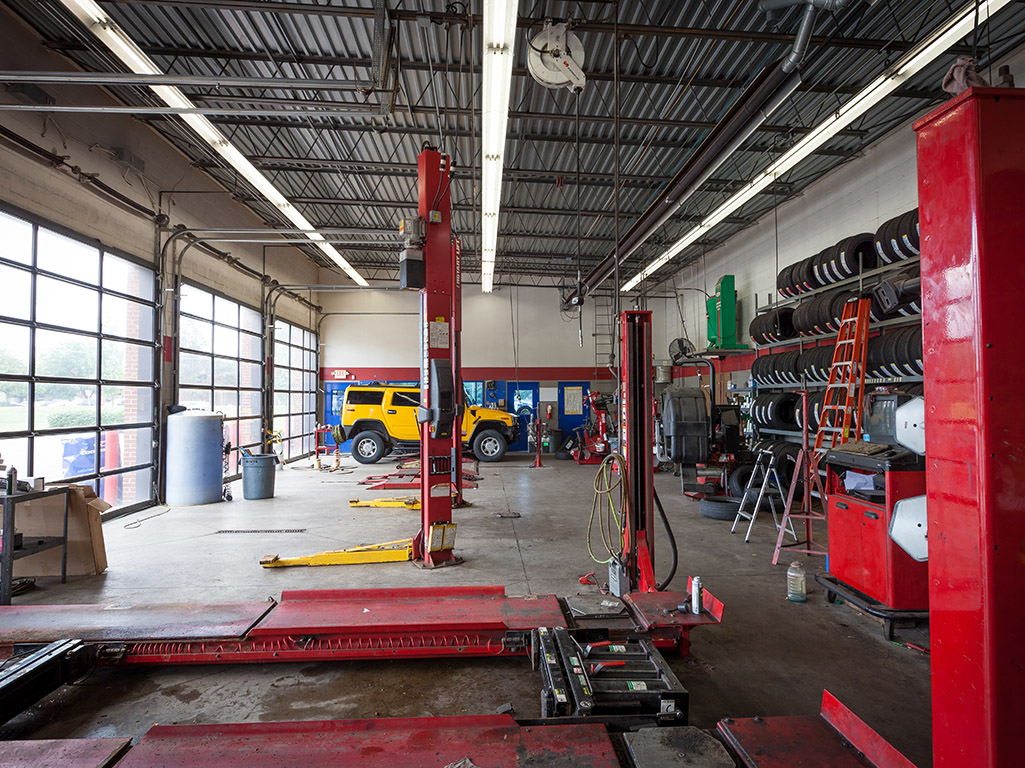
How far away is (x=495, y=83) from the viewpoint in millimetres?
4371

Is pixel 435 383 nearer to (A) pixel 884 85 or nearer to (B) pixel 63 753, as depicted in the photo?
(B) pixel 63 753

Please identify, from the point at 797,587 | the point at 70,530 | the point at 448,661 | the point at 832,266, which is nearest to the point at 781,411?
the point at 832,266

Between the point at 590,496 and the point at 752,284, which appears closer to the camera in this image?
the point at 590,496

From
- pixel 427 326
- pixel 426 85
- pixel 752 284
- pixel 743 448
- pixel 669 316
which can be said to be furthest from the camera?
pixel 669 316

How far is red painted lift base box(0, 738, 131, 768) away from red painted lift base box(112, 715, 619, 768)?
72 millimetres

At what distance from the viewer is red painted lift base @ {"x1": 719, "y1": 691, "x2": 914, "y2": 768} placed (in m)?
1.70

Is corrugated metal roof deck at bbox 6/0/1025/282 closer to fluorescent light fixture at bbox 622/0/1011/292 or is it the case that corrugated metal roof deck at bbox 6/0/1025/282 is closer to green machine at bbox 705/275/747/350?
fluorescent light fixture at bbox 622/0/1011/292

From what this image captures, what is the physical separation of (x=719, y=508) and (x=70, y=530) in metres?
7.13

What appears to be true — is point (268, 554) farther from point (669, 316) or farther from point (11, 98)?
point (669, 316)

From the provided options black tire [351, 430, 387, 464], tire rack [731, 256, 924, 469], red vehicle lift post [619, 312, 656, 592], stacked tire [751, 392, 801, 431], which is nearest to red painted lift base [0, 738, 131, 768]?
red vehicle lift post [619, 312, 656, 592]

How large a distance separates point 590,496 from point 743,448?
10.2 ft

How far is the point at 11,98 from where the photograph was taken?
16.6 feet

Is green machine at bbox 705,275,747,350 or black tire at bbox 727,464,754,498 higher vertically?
green machine at bbox 705,275,747,350

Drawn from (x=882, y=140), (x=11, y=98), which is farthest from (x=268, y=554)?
(x=882, y=140)
